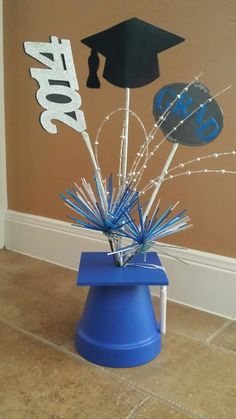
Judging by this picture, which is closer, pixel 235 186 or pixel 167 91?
pixel 167 91

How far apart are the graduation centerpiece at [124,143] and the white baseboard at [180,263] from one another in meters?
0.26

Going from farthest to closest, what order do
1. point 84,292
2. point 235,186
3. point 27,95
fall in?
point 27,95
point 84,292
point 235,186

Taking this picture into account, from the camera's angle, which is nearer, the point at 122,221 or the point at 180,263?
the point at 122,221

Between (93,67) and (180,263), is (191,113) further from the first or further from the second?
(180,263)

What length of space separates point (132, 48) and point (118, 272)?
0.43 meters

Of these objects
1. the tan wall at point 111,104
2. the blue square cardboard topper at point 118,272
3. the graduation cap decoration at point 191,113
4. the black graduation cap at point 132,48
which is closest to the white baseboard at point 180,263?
the tan wall at point 111,104

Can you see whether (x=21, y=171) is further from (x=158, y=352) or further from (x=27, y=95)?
(x=158, y=352)

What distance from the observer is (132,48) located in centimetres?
76

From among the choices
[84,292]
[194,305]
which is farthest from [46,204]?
[194,305]

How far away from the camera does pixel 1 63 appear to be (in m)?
1.39

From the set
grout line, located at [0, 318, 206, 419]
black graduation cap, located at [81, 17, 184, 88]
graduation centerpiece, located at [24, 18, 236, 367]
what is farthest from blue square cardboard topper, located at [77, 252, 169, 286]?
black graduation cap, located at [81, 17, 184, 88]

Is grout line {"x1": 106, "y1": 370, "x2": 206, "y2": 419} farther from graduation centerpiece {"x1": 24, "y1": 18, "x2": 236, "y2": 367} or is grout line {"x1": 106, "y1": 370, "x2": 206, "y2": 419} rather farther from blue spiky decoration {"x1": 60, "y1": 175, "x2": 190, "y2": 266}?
blue spiky decoration {"x1": 60, "y1": 175, "x2": 190, "y2": 266}

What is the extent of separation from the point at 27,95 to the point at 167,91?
0.71m

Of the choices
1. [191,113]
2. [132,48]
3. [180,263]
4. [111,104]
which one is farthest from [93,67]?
[180,263]
